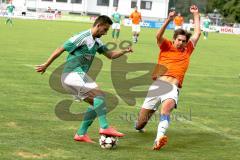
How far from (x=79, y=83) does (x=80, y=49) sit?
50 centimetres

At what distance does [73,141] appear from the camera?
8.66 meters

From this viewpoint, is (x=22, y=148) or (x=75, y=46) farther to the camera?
(x=75, y=46)

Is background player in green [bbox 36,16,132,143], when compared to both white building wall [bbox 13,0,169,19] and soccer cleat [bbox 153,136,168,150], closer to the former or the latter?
soccer cleat [bbox 153,136,168,150]

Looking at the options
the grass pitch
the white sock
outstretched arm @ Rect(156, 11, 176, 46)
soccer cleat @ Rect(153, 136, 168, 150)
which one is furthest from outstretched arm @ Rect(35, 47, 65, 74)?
soccer cleat @ Rect(153, 136, 168, 150)

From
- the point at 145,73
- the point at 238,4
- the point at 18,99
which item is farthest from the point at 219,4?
the point at 18,99

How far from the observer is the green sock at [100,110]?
8.41 meters

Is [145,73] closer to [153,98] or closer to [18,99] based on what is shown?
[18,99]

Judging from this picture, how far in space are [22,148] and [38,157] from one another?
510 mm

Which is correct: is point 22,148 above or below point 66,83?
below

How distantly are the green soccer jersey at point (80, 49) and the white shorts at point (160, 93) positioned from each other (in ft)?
3.88

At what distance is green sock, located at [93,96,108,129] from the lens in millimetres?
8414

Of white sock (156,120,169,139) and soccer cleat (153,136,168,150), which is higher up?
white sock (156,120,169,139)

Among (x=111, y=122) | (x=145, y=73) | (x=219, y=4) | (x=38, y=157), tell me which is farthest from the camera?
(x=219, y=4)

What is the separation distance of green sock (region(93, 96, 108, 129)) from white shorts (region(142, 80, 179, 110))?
96 centimetres
